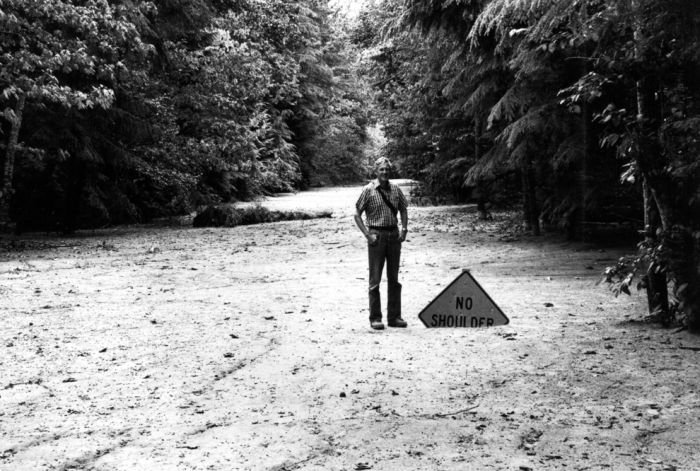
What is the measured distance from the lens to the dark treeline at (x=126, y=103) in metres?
15.9

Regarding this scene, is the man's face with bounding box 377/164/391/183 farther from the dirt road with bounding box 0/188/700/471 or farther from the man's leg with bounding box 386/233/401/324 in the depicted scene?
the dirt road with bounding box 0/188/700/471

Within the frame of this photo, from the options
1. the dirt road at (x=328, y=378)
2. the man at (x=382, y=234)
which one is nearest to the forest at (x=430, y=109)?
the dirt road at (x=328, y=378)

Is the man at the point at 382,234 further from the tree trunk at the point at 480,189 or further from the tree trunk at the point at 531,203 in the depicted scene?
the tree trunk at the point at 480,189

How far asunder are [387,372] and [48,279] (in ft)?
27.6

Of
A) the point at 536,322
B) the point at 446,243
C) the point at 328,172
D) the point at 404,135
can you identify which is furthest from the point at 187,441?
the point at 328,172

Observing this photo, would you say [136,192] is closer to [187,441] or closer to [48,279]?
[48,279]

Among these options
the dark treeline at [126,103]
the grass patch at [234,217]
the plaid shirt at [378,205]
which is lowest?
the grass patch at [234,217]

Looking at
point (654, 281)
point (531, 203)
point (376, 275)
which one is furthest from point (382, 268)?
point (531, 203)

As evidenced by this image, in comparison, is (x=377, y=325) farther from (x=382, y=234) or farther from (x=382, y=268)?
(x=382, y=234)

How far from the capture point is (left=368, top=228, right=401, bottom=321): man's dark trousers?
900 cm

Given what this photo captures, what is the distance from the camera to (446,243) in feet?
59.7

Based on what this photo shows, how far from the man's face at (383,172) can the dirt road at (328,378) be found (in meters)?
1.73

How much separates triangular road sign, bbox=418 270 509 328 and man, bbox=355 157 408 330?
49cm

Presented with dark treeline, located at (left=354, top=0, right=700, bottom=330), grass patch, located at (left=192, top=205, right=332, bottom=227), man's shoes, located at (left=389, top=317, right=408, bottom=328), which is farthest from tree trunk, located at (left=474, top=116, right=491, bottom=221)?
man's shoes, located at (left=389, top=317, right=408, bottom=328)
